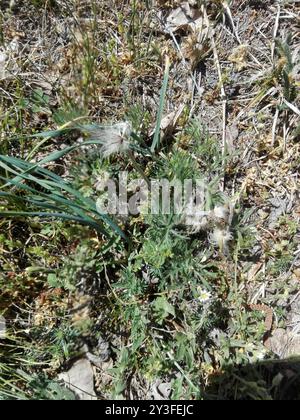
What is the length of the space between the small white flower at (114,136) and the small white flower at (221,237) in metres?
0.60

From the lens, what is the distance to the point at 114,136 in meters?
1.82

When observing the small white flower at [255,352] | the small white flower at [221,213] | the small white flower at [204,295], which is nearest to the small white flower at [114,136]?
the small white flower at [221,213]

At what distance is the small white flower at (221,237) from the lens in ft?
6.97

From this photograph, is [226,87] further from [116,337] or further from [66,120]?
[116,337]

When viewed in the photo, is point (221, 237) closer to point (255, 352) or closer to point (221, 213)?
point (221, 213)

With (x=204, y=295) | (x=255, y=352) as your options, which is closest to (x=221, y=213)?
(x=204, y=295)

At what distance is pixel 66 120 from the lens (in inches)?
80.6

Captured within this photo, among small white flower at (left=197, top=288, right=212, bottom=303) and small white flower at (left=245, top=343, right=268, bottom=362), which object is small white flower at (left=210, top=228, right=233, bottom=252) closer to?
small white flower at (left=197, top=288, right=212, bottom=303)

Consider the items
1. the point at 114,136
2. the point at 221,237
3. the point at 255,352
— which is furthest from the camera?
the point at 221,237

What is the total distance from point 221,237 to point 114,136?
0.70 meters

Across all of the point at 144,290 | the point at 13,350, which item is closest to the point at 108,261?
the point at 144,290

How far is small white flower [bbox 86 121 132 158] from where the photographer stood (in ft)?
5.96

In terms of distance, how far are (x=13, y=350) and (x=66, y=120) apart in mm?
1091
